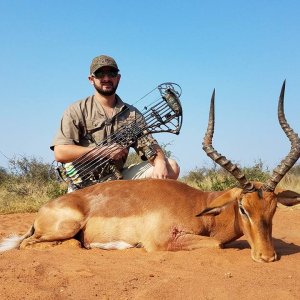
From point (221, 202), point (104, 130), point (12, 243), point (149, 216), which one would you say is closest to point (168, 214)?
point (149, 216)

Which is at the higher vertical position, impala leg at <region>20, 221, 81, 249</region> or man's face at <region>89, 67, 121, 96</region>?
man's face at <region>89, 67, 121, 96</region>

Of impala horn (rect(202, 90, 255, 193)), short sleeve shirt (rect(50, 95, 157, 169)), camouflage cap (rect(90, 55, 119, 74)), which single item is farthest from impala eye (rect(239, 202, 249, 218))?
camouflage cap (rect(90, 55, 119, 74))

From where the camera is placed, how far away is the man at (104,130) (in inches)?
318

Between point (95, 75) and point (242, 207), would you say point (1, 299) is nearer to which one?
point (242, 207)

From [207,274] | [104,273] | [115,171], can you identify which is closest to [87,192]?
[115,171]

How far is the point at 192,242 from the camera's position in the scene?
6.01 metres

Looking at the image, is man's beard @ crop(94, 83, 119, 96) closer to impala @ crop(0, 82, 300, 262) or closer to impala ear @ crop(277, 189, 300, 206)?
impala @ crop(0, 82, 300, 262)

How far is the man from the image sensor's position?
8070mm

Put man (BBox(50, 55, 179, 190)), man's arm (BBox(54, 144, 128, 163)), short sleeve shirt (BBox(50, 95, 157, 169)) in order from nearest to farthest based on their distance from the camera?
man's arm (BBox(54, 144, 128, 163)) → man (BBox(50, 55, 179, 190)) → short sleeve shirt (BBox(50, 95, 157, 169))

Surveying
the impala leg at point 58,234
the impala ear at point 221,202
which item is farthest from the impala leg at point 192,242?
the impala leg at point 58,234

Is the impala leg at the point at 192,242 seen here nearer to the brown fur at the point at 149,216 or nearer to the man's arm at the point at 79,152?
the brown fur at the point at 149,216

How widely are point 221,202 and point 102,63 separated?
3.53 meters

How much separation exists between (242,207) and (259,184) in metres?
0.41

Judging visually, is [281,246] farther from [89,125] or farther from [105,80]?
[105,80]
